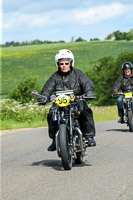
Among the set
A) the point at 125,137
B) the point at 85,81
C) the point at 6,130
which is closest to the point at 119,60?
the point at 6,130

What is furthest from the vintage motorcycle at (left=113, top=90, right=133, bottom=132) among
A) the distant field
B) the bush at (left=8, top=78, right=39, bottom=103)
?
the distant field

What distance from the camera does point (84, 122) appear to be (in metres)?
8.72

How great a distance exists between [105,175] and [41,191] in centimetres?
120

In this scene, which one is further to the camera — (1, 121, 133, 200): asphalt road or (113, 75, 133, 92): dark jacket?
(113, 75, 133, 92): dark jacket

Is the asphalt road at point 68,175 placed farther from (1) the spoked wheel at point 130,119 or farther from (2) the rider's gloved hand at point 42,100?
(1) the spoked wheel at point 130,119

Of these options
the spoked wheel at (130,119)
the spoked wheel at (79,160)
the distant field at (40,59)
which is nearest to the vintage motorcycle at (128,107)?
the spoked wheel at (130,119)

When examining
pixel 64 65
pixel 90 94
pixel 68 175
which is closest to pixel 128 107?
pixel 64 65

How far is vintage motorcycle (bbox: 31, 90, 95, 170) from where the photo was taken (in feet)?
26.1

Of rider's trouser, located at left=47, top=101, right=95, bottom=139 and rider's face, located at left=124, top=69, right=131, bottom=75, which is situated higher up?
rider's face, located at left=124, top=69, right=131, bottom=75

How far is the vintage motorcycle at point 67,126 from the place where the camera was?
7965mm

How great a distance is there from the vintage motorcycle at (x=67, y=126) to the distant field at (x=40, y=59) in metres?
53.2

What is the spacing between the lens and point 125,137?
13383mm

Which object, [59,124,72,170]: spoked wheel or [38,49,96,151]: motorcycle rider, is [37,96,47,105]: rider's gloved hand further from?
[59,124,72,170]: spoked wheel

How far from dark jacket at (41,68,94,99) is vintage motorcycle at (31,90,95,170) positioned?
0.22 m
